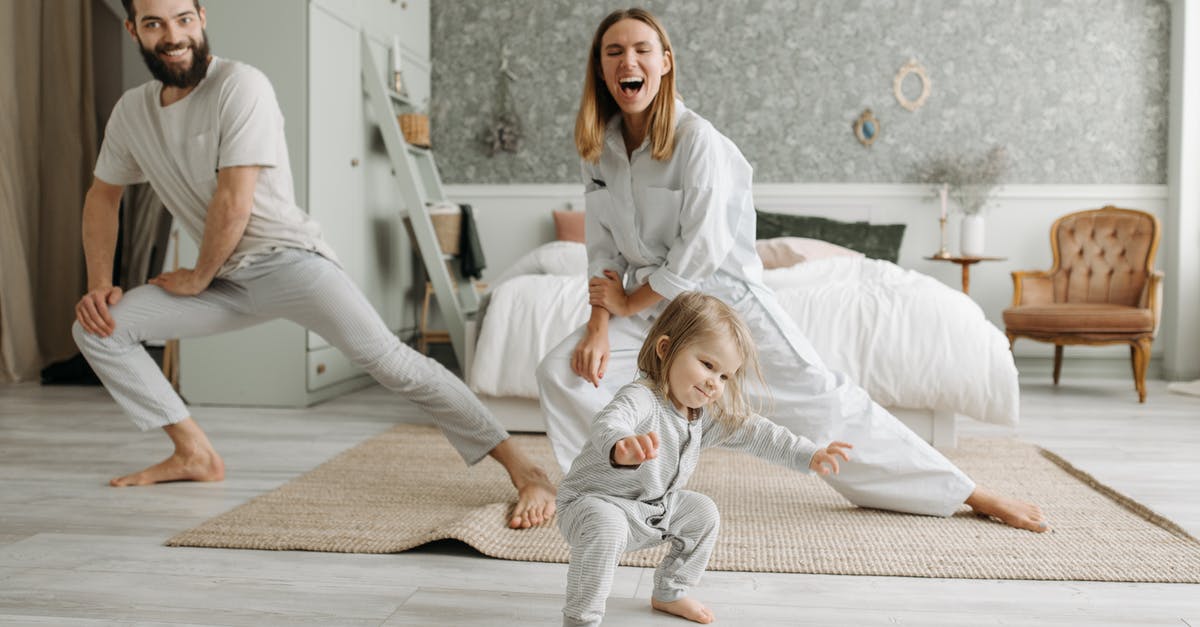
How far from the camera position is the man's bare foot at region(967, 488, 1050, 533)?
216 centimetres

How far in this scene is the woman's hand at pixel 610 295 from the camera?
2078 mm

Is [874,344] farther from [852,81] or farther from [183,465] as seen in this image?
[852,81]

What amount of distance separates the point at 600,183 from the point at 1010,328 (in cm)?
316

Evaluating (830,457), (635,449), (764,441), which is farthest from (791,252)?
(635,449)

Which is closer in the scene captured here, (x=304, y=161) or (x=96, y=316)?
(x=96, y=316)

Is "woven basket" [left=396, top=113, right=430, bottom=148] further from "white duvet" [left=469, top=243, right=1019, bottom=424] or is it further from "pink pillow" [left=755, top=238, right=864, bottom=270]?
"pink pillow" [left=755, top=238, right=864, bottom=270]

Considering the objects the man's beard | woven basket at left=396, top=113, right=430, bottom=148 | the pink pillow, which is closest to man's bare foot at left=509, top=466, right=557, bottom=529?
the man's beard

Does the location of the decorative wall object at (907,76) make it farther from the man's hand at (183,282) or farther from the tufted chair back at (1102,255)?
the man's hand at (183,282)

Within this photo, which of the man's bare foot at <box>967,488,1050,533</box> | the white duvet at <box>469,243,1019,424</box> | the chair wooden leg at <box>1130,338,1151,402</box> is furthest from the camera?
the chair wooden leg at <box>1130,338,1151,402</box>

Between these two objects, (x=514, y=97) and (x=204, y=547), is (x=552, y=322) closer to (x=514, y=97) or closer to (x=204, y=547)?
(x=204, y=547)

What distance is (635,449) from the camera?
131 centimetres

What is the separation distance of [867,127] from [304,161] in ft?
10.0

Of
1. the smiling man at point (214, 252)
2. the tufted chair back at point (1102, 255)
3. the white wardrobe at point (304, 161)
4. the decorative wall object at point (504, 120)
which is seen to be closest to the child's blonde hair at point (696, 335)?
the smiling man at point (214, 252)

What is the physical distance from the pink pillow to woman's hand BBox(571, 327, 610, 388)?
94.8 inches
